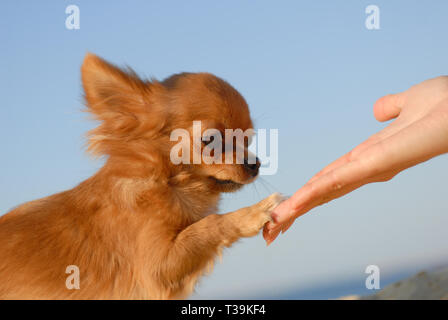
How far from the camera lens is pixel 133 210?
144 inches

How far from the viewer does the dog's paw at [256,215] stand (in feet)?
10.3

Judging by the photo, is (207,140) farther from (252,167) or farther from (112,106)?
(112,106)

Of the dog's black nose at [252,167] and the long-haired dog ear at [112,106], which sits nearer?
the dog's black nose at [252,167]

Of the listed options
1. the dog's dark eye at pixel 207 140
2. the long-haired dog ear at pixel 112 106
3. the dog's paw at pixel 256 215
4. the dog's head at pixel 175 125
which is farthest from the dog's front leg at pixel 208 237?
the long-haired dog ear at pixel 112 106

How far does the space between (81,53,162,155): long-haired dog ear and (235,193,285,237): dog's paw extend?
127 centimetres

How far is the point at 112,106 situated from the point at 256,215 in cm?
166

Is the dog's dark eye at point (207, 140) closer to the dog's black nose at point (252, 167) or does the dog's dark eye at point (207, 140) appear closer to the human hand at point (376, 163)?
the dog's black nose at point (252, 167)

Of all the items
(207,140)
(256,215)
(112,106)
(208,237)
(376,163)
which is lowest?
(208,237)

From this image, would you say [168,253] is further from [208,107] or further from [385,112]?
[385,112]

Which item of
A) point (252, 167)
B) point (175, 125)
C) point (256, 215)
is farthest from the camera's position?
point (175, 125)

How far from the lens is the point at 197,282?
3.55 metres

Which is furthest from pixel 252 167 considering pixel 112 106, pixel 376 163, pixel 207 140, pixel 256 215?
pixel 112 106

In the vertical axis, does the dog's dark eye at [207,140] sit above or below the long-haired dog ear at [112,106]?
below

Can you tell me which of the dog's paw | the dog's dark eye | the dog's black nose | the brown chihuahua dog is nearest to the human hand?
the dog's paw
